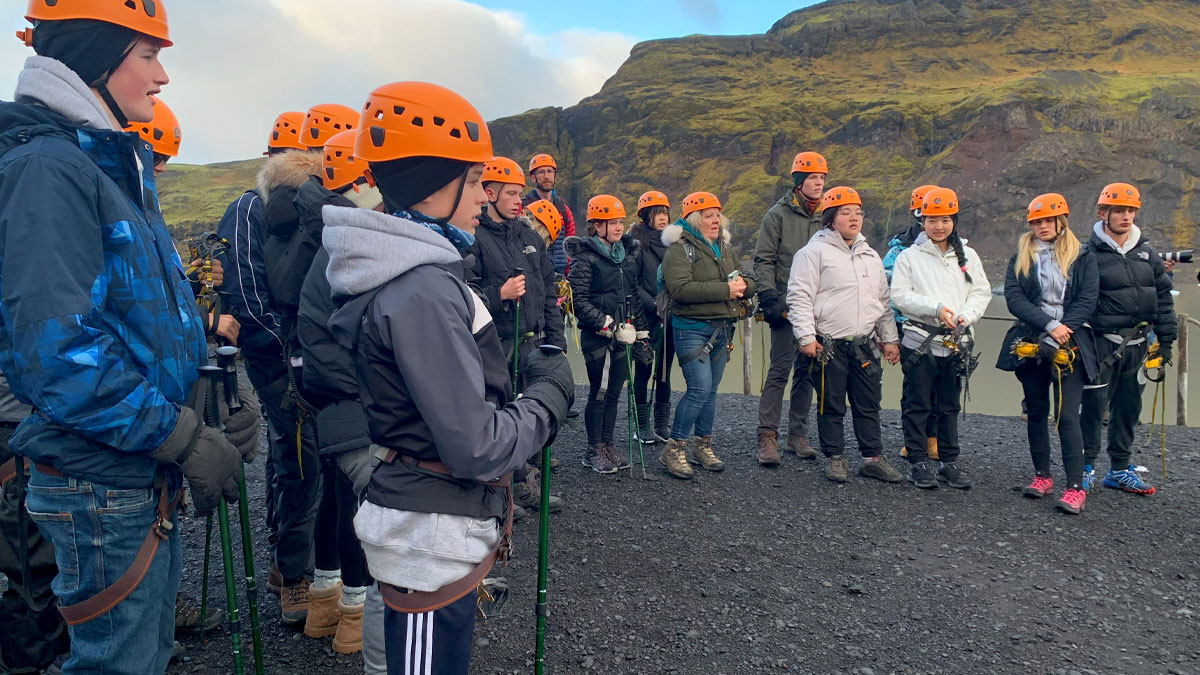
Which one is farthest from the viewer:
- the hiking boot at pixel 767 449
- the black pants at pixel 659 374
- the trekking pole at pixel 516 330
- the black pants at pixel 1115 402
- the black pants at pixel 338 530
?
the black pants at pixel 659 374

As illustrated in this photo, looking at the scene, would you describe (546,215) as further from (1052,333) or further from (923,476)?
(1052,333)

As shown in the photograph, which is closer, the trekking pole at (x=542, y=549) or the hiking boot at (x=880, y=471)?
the trekking pole at (x=542, y=549)

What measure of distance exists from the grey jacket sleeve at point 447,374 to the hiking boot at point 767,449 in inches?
235

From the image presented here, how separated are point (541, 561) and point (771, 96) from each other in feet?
452

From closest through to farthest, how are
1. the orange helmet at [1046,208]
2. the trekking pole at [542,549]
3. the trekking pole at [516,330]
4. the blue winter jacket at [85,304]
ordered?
1. the blue winter jacket at [85,304]
2. the trekking pole at [542,549]
3. the trekking pole at [516,330]
4. the orange helmet at [1046,208]

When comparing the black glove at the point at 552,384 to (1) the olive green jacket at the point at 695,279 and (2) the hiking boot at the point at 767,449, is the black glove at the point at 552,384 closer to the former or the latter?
(1) the olive green jacket at the point at 695,279

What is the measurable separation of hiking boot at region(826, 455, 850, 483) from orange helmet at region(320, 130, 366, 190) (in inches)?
210

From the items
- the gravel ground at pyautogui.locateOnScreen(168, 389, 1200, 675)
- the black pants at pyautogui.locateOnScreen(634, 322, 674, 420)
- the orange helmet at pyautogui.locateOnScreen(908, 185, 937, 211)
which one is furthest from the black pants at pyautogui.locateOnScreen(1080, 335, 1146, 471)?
the black pants at pyautogui.locateOnScreen(634, 322, 674, 420)

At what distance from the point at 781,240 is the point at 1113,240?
113 inches

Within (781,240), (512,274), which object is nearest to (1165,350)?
(781,240)

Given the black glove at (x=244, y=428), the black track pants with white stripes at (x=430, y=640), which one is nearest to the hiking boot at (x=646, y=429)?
the black glove at (x=244, y=428)

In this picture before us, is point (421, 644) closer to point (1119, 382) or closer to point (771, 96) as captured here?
point (1119, 382)

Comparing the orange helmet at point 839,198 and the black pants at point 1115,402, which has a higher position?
the orange helmet at point 839,198

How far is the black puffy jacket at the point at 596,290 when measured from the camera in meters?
7.35
